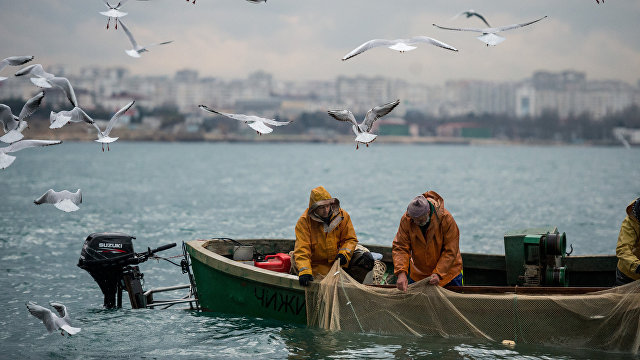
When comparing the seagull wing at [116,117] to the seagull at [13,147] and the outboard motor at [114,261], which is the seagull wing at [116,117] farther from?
the outboard motor at [114,261]

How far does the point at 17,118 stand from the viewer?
9.04 m

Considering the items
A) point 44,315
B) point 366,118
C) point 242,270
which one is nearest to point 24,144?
point 44,315

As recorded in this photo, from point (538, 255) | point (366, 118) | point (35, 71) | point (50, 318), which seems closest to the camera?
point (366, 118)

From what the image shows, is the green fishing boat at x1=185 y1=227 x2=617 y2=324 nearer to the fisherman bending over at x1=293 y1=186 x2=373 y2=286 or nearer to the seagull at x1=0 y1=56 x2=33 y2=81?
the fisherman bending over at x1=293 y1=186 x2=373 y2=286

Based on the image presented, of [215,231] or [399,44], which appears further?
[215,231]

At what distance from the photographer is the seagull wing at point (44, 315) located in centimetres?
852

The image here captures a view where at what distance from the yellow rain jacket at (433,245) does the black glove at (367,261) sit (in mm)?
645

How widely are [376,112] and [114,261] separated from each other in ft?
14.9

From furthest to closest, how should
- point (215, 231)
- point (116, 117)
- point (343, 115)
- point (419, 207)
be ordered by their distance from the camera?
point (215, 231) < point (116, 117) < point (343, 115) < point (419, 207)

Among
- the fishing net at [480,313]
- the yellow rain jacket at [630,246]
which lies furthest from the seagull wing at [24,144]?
the yellow rain jacket at [630,246]

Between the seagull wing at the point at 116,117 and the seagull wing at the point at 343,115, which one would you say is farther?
the seagull wing at the point at 116,117

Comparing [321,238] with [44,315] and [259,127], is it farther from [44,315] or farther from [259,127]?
[44,315]

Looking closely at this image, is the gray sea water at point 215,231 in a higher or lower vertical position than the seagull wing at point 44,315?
lower

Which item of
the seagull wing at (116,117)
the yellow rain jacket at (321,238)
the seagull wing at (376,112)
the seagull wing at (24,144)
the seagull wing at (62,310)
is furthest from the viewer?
the seagull wing at (116,117)
